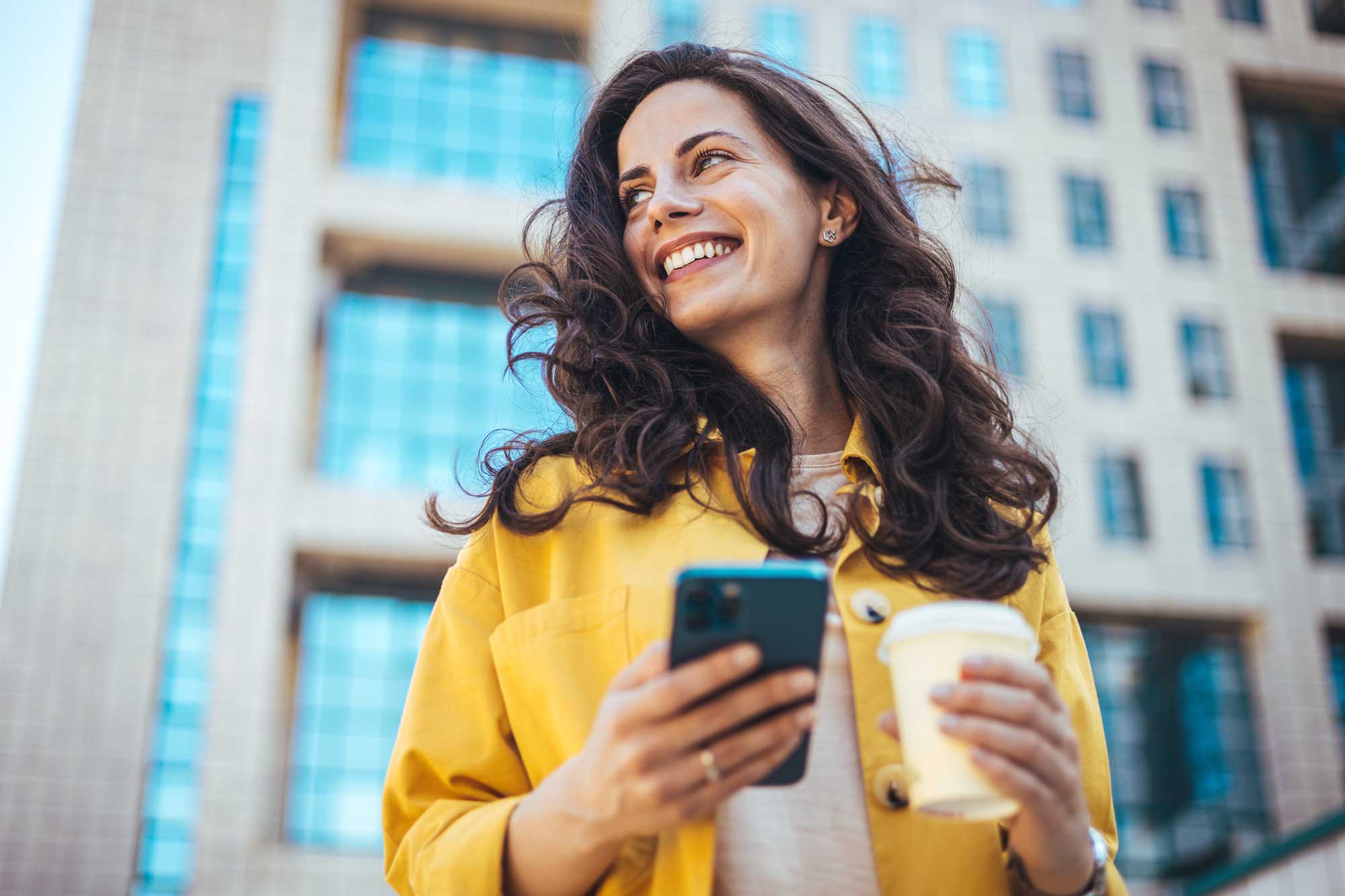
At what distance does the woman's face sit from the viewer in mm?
2512

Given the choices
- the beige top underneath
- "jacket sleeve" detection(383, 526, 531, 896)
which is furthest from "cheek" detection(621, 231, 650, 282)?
the beige top underneath

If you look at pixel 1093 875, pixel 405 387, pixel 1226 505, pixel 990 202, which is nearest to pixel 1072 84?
pixel 990 202

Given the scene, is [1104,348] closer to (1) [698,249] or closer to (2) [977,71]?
(2) [977,71]

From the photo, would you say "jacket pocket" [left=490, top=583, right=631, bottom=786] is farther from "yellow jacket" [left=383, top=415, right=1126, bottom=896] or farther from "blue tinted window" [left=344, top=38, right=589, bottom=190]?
"blue tinted window" [left=344, top=38, right=589, bottom=190]

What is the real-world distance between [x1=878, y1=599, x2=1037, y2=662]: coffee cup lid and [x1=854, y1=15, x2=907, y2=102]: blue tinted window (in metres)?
24.6

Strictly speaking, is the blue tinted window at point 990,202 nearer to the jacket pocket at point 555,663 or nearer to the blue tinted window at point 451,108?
the blue tinted window at point 451,108

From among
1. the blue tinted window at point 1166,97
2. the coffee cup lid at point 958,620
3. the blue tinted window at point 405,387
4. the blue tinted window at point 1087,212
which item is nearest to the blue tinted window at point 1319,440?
the blue tinted window at point 1087,212

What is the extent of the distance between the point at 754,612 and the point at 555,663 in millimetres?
644

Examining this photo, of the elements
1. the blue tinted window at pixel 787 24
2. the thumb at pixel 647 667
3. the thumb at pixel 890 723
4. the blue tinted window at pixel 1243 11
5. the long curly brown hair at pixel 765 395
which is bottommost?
the thumb at pixel 890 723

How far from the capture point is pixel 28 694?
25.4 meters

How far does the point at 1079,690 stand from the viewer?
2.22 m

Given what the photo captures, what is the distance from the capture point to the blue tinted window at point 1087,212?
2464 centimetres

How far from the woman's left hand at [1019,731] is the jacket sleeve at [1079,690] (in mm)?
455

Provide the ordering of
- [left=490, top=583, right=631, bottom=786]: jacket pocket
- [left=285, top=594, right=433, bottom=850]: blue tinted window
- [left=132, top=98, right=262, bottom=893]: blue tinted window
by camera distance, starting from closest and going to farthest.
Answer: [left=490, top=583, right=631, bottom=786]: jacket pocket, [left=285, top=594, right=433, bottom=850]: blue tinted window, [left=132, top=98, right=262, bottom=893]: blue tinted window
